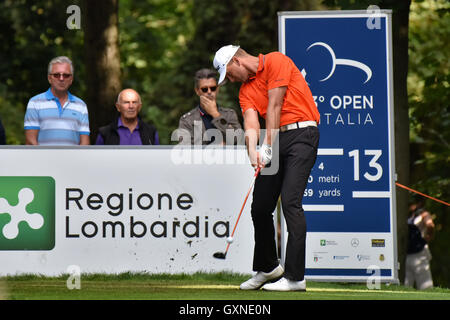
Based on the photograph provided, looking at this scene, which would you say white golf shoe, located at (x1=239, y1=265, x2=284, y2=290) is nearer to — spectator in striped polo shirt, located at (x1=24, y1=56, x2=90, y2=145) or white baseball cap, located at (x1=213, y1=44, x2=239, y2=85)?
white baseball cap, located at (x1=213, y1=44, x2=239, y2=85)

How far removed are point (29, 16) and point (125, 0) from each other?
8.70m

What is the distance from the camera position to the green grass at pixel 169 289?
25.1 ft

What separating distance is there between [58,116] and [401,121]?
4508 millimetres

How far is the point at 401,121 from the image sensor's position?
1237 centimetres

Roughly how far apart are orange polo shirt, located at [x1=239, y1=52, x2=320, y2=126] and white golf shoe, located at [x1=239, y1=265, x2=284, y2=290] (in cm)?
125

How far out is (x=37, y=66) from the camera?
70.2 ft

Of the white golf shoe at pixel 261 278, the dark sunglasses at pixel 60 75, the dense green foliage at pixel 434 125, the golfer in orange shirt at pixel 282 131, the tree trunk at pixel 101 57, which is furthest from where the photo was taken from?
the dense green foliage at pixel 434 125

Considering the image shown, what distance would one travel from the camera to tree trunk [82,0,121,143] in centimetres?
1481

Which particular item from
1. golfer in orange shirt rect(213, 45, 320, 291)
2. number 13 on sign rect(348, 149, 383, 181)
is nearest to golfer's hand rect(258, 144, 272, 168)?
golfer in orange shirt rect(213, 45, 320, 291)

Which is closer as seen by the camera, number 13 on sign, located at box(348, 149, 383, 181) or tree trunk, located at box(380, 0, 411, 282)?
number 13 on sign, located at box(348, 149, 383, 181)

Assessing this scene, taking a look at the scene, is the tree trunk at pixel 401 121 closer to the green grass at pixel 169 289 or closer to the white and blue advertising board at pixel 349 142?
the white and blue advertising board at pixel 349 142

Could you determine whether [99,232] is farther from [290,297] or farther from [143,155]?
[290,297]

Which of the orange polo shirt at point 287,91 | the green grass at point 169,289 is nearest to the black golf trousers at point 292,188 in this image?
the orange polo shirt at point 287,91
